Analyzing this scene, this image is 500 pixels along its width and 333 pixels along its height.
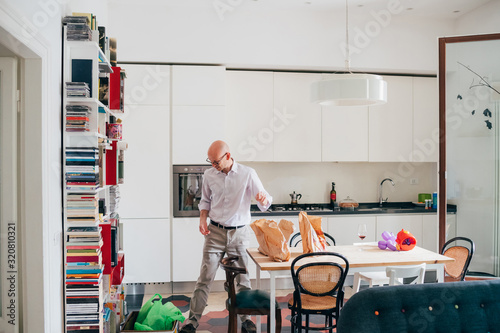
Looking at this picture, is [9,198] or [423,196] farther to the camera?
[423,196]

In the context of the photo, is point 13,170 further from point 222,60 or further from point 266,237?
point 222,60

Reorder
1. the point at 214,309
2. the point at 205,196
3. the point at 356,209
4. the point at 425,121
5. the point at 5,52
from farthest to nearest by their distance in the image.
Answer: the point at 425,121
the point at 356,209
the point at 214,309
the point at 205,196
the point at 5,52

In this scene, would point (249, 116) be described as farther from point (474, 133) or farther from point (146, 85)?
point (474, 133)

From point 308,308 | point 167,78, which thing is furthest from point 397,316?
point 167,78

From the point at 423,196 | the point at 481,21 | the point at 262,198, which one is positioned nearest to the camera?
the point at 262,198

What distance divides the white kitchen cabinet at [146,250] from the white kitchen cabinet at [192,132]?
0.74 metres

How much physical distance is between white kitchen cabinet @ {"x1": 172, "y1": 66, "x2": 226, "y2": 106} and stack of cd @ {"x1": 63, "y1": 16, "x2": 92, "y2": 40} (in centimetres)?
207

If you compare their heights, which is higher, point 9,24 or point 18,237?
point 9,24

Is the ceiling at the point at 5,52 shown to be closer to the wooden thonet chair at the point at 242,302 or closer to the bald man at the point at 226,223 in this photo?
the bald man at the point at 226,223

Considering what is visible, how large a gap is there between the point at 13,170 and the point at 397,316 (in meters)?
2.17

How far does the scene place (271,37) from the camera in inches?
201

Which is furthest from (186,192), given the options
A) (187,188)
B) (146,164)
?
(146,164)

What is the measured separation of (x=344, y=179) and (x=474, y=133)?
168 cm

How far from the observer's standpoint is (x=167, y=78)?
Result: 4.95m
